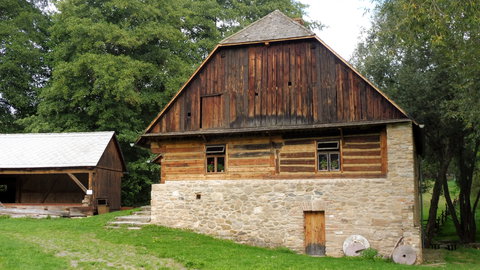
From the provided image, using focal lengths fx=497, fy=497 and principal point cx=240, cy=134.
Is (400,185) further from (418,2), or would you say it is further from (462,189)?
(462,189)

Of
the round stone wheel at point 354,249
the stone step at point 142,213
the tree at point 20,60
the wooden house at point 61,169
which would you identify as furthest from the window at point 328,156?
the tree at point 20,60

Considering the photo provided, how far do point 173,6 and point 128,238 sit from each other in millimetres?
22988

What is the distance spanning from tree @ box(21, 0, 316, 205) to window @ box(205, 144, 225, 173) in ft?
39.2

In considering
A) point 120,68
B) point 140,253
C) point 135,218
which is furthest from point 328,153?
point 120,68

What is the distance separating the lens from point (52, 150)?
91.8 feet

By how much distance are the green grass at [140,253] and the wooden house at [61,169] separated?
5.22m

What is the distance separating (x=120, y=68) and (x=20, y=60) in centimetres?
964

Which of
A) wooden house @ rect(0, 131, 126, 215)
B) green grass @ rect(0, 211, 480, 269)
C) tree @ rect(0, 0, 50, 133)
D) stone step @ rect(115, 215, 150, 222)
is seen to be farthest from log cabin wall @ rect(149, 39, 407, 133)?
tree @ rect(0, 0, 50, 133)

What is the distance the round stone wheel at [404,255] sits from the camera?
17.0 metres

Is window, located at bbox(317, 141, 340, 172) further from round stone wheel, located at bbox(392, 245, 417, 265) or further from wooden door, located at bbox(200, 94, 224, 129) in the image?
wooden door, located at bbox(200, 94, 224, 129)

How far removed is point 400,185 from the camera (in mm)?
17672

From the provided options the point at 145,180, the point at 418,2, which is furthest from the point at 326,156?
the point at 145,180

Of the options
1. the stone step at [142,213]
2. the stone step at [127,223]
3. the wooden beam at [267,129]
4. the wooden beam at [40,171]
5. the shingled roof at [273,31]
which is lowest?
the stone step at [127,223]

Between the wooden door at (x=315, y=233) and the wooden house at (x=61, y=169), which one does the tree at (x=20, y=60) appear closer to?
the wooden house at (x=61, y=169)
